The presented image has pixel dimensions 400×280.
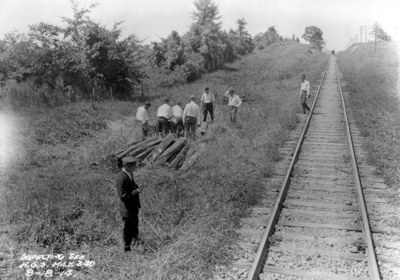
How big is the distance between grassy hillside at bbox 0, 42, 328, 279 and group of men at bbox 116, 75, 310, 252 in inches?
15.8

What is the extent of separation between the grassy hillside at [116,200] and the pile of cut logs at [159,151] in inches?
20.9

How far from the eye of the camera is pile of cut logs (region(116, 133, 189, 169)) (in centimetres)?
892

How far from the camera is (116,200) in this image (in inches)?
267

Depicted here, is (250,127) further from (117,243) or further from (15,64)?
(15,64)

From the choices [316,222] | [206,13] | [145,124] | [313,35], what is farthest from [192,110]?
[313,35]

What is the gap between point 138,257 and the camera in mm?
5000

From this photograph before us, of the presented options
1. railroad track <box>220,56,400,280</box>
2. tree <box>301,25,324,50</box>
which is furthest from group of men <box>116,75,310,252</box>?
tree <box>301,25,324,50</box>

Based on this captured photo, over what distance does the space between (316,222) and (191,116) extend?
587 cm

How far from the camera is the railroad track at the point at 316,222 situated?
15.9ft

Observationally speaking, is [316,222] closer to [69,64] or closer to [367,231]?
[367,231]

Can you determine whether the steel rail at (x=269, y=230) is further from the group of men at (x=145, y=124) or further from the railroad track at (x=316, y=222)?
the group of men at (x=145, y=124)

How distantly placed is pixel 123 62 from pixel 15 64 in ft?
19.3

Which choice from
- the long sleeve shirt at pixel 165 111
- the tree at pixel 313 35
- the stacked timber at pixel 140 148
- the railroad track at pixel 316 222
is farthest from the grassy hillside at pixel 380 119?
the tree at pixel 313 35

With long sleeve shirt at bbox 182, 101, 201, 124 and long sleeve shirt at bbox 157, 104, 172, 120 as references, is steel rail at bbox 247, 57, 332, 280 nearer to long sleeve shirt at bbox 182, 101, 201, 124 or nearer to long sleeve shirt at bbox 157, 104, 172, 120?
long sleeve shirt at bbox 182, 101, 201, 124
